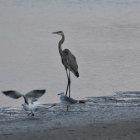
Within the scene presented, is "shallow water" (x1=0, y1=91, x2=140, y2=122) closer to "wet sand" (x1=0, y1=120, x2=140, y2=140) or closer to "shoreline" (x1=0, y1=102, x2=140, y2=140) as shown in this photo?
"shoreline" (x1=0, y1=102, x2=140, y2=140)

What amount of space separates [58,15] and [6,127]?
24172 millimetres

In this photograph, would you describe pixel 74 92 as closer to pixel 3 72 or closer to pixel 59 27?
pixel 3 72

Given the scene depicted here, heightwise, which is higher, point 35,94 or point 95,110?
point 35,94

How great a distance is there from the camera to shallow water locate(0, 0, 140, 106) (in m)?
15.2

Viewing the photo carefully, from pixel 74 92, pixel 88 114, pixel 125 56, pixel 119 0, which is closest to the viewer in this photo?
pixel 88 114

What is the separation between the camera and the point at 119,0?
43562mm

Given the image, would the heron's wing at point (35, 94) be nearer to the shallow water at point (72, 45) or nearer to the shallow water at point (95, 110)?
the shallow water at point (95, 110)

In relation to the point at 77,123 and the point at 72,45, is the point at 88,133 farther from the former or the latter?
the point at 72,45

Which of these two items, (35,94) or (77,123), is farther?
(35,94)

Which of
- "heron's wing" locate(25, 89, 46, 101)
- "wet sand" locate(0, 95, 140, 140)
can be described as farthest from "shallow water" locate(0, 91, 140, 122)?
"heron's wing" locate(25, 89, 46, 101)

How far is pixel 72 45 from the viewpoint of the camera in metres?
23.5

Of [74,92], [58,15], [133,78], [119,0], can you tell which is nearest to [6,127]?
[74,92]

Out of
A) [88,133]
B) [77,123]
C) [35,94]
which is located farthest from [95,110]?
[88,133]

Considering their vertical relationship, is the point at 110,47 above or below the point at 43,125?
above
